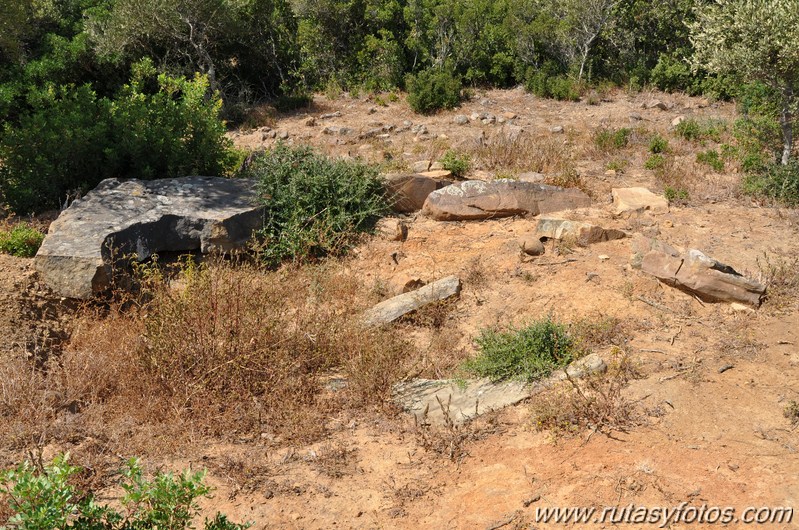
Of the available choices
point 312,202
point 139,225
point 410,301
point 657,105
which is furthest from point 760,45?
point 139,225

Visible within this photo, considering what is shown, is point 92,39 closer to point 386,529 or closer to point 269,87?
point 269,87

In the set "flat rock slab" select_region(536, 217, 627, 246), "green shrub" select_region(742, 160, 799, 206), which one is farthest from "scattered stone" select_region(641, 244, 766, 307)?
"green shrub" select_region(742, 160, 799, 206)

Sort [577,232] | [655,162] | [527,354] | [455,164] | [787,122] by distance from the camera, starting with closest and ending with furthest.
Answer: [527,354]
[577,232]
[787,122]
[455,164]
[655,162]

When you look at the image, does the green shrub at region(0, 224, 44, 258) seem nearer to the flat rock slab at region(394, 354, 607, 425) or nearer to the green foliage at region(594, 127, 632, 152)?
the flat rock slab at region(394, 354, 607, 425)

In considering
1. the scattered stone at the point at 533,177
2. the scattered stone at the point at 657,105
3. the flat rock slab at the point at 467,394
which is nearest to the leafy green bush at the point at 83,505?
the flat rock slab at the point at 467,394

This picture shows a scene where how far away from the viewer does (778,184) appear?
29.8 ft

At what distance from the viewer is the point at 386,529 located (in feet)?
14.0

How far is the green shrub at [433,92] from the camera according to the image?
1405 centimetres

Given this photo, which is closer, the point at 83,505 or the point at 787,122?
the point at 83,505

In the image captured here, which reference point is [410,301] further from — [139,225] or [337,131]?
[337,131]

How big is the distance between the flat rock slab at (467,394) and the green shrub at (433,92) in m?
9.23

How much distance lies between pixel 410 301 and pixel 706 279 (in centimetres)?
275

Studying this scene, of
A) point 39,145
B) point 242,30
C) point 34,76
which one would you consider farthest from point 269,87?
point 39,145

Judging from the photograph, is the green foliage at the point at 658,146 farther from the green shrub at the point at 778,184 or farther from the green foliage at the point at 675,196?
the green foliage at the point at 675,196
